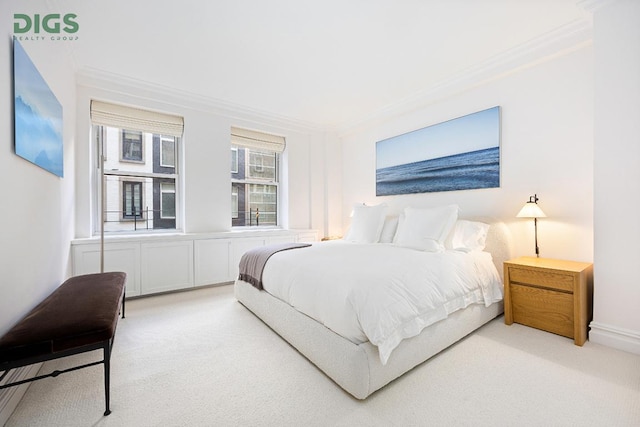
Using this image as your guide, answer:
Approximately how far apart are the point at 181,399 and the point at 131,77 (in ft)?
11.3

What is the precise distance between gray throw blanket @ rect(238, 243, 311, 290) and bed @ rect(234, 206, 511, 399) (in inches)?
2.7

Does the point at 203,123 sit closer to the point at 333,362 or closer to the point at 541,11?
the point at 333,362

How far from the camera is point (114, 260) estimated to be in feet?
10.3

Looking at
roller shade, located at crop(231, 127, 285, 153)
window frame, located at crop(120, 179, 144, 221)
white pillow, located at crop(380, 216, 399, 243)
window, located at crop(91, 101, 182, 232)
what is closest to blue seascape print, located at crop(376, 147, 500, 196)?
white pillow, located at crop(380, 216, 399, 243)

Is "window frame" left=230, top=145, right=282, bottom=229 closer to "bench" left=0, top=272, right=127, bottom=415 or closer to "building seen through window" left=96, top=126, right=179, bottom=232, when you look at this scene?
"building seen through window" left=96, top=126, right=179, bottom=232

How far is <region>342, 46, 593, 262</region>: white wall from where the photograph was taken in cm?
242

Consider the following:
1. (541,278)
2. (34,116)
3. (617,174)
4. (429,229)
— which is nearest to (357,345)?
(429,229)

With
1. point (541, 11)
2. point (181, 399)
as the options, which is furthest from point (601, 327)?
point (181, 399)

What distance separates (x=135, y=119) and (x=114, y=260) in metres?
1.76

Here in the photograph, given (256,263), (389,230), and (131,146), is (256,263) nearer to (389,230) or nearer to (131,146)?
(389,230)

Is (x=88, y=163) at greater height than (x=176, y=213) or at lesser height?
greater

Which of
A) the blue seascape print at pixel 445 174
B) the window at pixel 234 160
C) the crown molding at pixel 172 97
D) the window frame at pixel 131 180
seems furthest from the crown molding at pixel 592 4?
the window frame at pixel 131 180

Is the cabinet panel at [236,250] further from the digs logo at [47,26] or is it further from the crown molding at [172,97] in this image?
the digs logo at [47,26]

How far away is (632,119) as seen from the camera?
1.93 m
